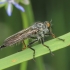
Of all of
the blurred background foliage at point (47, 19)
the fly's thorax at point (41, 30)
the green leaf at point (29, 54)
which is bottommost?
the blurred background foliage at point (47, 19)

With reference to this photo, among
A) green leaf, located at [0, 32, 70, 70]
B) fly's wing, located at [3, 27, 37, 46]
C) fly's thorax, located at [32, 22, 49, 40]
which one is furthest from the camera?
fly's thorax, located at [32, 22, 49, 40]

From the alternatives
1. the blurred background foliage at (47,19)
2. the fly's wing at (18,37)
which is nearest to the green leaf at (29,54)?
the fly's wing at (18,37)

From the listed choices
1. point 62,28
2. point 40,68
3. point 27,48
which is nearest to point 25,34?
point 27,48

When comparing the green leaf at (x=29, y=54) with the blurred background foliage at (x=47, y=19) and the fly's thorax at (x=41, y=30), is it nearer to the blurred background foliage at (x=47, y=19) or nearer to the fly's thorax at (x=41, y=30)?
the fly's thorax at (x=41, y=30)

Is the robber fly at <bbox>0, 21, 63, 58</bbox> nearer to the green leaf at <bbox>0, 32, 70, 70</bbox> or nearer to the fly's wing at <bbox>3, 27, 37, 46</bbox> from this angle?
the fly's wing at <bbox>3, 27, 37, 46</bbox>

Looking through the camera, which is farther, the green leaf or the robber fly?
the robber fly

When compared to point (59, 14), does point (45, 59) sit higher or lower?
lower

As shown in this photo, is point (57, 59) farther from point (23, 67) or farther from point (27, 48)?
point (27, 48)

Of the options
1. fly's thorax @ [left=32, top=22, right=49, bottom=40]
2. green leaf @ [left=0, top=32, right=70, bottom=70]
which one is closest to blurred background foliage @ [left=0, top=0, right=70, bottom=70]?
fly's thorax @ [left=32, top=22, right=49, bottom=40]
